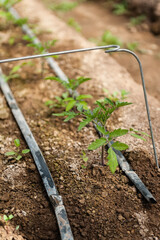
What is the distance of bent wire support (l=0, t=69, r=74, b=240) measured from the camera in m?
1.85

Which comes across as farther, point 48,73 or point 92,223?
A: point 48,73

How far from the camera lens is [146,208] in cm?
203

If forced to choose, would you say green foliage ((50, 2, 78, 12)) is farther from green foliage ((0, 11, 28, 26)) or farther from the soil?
the soil

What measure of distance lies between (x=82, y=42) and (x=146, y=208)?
3664 mm

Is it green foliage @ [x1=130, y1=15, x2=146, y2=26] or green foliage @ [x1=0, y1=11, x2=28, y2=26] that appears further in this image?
green foliage @ [x1=130, y1=15, x2=146, y2=26]

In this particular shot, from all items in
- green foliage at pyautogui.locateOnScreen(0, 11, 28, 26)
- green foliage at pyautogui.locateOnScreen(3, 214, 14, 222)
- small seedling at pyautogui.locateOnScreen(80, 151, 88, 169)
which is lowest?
green foliage at pyautogui.locateOnScreen(3, 214, 14, 222)

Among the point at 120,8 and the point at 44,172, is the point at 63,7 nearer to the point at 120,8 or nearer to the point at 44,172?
the point at 120,8

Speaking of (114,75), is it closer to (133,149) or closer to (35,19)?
(133,149)

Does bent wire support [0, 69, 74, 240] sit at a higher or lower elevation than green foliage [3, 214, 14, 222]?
higher

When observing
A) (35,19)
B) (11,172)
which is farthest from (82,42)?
(11,172)

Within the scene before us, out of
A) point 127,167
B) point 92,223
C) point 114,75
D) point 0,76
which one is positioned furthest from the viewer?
point 114,75

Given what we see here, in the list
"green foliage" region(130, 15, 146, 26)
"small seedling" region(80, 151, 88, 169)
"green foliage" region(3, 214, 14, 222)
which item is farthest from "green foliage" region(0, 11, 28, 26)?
"green foliage" region(3, 214, 14, 222)

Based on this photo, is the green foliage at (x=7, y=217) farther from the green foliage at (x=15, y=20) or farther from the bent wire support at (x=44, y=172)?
the green foliage at (x=15, y=20)

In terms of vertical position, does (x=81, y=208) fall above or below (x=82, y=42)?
below
